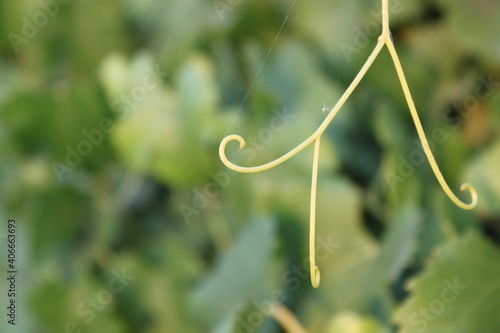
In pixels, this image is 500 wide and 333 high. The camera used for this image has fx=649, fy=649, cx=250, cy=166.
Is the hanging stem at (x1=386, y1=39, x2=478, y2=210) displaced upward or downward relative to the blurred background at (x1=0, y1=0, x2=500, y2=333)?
upward

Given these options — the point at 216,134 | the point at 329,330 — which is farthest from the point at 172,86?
the point at 329,330

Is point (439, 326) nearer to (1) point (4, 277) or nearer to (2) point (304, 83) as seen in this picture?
(2) point (304, 83)

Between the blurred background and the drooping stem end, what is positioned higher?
the drooping stem end

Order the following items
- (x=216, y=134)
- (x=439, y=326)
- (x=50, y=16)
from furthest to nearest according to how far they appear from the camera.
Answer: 1. (x=50, y=16)
2. (x=216, y=134)
3. (x=439, y=326)

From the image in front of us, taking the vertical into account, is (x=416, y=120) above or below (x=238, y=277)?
above

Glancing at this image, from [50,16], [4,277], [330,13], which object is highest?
[330,13]

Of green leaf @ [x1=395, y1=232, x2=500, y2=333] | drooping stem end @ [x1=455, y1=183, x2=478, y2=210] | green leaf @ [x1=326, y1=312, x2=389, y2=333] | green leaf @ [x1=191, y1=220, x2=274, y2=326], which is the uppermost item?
drooping stem end @ [x1=455, y1=183, x2=478, y2=210]
